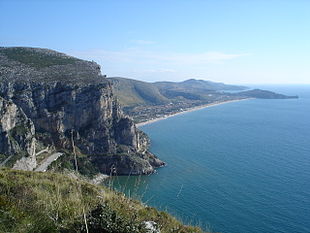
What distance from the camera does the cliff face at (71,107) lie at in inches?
1922

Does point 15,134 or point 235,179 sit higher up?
point 15,134

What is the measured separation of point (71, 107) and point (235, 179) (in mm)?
29086

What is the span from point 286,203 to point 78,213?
104ft

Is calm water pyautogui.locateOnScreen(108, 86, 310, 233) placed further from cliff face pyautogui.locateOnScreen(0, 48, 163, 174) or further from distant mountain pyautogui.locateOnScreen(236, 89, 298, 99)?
distant mountain pyautogui.locateOnScreen(236, 89, 298, 99)

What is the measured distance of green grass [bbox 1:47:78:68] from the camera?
5740cm

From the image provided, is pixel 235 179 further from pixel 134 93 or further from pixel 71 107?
pixel 134 93

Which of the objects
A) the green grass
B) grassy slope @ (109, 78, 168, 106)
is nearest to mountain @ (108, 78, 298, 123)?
grassy slope @ (109, 78, 168, 106)

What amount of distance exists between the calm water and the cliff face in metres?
7.54

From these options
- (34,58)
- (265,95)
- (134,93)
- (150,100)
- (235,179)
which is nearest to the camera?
(235,179)

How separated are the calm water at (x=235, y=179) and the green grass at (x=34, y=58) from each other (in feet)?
83.7

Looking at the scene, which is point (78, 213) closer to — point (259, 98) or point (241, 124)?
point (241, 124)

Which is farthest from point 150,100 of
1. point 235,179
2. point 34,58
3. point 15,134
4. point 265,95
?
point 15,134

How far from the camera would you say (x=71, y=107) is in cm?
5306

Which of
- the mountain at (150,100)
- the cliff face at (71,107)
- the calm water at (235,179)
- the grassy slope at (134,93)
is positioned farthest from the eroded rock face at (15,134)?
the grassy slope at (134,93)
